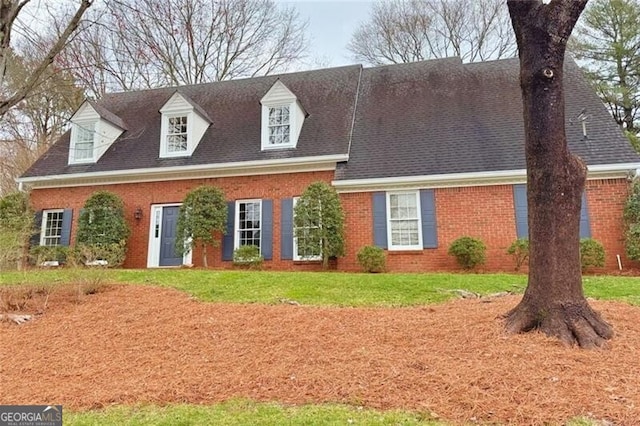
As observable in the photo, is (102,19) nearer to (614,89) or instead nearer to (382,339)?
(382,339)

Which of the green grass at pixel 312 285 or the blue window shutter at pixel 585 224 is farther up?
the blue window shutter at pixel 585 224

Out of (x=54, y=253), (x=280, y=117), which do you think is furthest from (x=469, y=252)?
(x=54, y=253)

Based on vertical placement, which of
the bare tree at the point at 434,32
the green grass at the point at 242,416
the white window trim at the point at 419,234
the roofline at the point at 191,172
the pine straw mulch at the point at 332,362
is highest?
the bare tree at the point at 434,32

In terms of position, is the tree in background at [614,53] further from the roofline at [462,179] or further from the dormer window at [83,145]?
the dormer window at [83,145]

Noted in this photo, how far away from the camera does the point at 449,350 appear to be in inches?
156

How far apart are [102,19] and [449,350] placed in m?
7.90

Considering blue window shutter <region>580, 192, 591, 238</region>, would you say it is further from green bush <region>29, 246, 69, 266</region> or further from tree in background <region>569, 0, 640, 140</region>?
green bush <region>29, 246, 69, 266</region>

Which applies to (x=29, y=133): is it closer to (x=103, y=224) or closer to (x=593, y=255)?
(x=103, y=224)

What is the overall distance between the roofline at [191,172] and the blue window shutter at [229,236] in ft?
3.76

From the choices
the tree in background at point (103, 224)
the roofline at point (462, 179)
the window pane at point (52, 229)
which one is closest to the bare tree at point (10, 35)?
the tree in background at point (103, 224)

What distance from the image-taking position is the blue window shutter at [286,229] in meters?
11.6

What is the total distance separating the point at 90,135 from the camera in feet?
46.6

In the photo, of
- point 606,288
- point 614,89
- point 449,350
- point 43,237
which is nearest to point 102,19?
point 449,350

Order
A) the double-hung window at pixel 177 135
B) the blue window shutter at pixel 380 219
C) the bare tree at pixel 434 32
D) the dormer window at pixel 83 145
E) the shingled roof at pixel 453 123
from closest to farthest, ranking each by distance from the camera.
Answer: the shingled roof at pixel 453 123, the blue window shutter at pixel 380 219, the double-hung window at pixel 177 135, the dormer window at pixel 83 145, the bare tree at pixel 434 32
